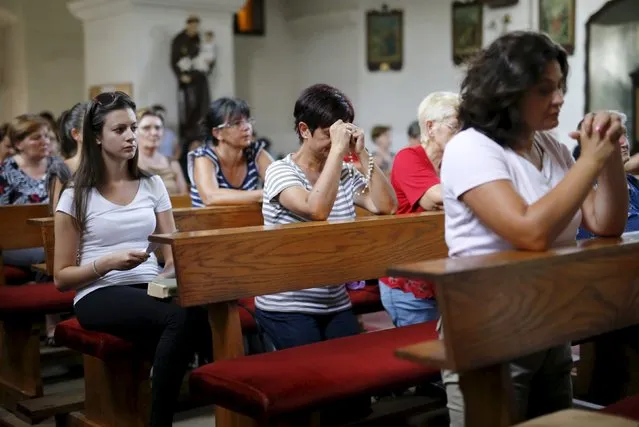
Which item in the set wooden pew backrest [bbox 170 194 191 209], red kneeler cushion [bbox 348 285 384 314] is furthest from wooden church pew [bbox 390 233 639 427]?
wooden pew backrest [bbox 170 194 191 209]

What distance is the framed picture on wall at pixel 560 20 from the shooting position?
34.1 feet

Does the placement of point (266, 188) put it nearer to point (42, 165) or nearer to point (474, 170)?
point (474, 170)

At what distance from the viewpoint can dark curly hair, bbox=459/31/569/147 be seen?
7.33 feet

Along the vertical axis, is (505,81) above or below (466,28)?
below

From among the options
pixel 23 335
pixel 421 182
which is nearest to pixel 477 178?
pixel 421 182

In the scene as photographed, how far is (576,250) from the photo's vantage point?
2.26 meters

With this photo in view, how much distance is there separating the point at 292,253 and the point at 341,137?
50 centimetres

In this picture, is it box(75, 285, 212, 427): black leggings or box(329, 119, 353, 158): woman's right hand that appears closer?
box(75, 285, 212, 427): black leggings

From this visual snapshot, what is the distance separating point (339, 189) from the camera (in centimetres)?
371

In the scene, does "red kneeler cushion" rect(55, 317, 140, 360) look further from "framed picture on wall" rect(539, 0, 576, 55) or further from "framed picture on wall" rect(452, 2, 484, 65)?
"framed picture on wall" rect(452, 2, 484, 65)

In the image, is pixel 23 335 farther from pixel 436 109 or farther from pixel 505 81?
pixel 505 81

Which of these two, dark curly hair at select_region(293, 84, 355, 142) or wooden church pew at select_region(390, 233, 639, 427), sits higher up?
dark curly hair at select_region(293, 84, 355, 142)

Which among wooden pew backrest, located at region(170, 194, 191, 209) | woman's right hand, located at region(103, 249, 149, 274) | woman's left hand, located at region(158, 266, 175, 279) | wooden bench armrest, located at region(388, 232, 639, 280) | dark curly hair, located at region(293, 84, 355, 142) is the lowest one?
woman's left hand, located at region(158, 266, 175, 279)

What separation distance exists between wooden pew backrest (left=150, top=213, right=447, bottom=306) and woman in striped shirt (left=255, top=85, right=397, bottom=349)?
11 cm
